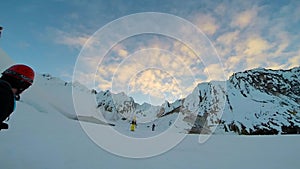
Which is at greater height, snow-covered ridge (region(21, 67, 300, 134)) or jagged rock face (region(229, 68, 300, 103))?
jagged rock face (region(229, 68, 300, 103))

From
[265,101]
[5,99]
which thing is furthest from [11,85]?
[265,101]

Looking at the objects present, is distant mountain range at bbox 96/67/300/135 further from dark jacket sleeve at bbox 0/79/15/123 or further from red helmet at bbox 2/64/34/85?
dark jacket sleeve at bbox 0/79/15/123

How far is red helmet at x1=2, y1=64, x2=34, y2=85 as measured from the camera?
277 cm

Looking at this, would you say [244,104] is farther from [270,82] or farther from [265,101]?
[270,82]

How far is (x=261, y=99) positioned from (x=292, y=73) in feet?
116

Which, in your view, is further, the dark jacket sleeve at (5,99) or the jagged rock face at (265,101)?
the jagged rock face at (265,101)

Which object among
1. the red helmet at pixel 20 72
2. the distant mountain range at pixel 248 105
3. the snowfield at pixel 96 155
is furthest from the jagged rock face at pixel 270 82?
the red helmet at pixel 20 72

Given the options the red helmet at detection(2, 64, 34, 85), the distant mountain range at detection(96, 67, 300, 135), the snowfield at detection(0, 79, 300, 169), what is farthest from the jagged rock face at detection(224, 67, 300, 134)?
the red helmet at detection(2, 64, 34, 85)

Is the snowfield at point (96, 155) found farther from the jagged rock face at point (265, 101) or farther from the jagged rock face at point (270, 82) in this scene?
the jagged rock face at point (270, 82)

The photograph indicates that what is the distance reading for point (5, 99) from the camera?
246 cm

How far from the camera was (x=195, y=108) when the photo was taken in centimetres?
6975

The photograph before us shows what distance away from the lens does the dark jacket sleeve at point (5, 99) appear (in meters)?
2.44

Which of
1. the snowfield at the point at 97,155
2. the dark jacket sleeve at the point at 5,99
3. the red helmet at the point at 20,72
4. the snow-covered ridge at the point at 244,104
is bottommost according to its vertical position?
the snowfield at the point at 97,155

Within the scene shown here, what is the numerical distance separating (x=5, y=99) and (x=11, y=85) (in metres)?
0.36
